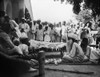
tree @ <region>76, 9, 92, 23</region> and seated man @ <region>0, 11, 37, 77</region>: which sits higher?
tree @ <region>76, 9, 92, 23</region>

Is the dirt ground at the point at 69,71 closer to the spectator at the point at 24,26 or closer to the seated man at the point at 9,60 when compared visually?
the seated man at the point at 9,60

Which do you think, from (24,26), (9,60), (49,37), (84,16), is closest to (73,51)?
(84,16)

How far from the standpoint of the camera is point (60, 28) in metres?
7.22

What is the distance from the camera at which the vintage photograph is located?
6105 millimetres

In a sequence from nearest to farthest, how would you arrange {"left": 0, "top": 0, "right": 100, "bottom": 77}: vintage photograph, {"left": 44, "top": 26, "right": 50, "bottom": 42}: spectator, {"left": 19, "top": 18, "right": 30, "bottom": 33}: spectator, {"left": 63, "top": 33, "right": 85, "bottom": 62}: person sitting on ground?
1. {"left": 0, "top": 0, "right": 100, "bottom": 77}: vintage photograph
2. {"left": 19, "top": 18, "right": 30, "bottom": 33}: spectator
3. {"left": 44, "top": 26, "right": 50, "bottom": 42}: spectator
4. {"left": 63, "top": 33, "right": 85, "bottom": 62}: person sitting on ground

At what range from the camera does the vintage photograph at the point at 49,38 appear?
6105 millimetres

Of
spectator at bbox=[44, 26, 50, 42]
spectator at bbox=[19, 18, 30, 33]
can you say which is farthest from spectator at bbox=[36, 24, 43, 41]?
spectator at bbox=[19, 18, 30, 33]

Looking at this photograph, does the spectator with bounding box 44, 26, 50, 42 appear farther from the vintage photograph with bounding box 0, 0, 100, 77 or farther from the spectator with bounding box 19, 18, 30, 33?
the spectator with bounding box 19, 18, 30, 33

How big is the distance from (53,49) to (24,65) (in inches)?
47.1

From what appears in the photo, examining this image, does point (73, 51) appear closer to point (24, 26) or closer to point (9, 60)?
point (24, 26)

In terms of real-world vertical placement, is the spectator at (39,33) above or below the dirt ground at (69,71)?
above

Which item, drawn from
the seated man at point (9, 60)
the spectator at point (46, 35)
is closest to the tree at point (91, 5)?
the spectator at point (46, 35)

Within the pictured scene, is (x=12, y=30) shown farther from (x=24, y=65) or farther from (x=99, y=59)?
(x=99, y=59)

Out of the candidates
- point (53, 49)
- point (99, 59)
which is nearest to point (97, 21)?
point (99, 59)
